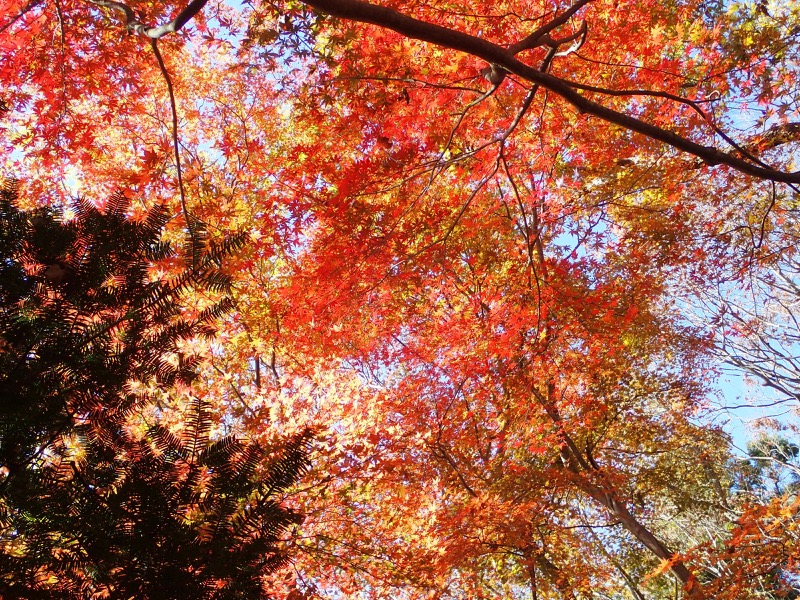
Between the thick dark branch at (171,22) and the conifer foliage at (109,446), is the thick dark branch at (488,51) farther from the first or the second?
the conifer foliage at (109,446)

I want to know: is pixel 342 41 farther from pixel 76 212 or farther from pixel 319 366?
pixel 319 366

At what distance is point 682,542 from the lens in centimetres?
1723

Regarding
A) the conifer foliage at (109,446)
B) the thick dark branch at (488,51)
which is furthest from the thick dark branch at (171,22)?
the conifer foliage at (109,446)

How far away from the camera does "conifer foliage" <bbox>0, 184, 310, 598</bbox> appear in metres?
1.98

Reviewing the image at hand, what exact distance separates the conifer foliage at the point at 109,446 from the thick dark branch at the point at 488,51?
49.1 inches

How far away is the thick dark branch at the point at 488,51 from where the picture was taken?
2.60 meters

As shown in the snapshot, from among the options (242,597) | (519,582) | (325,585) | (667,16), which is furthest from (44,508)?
(519,582)

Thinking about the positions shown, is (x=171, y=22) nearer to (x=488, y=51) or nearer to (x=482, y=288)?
(x=488, y=51)

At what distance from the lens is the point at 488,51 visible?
2.91 m

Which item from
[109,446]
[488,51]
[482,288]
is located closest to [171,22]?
[488,51]

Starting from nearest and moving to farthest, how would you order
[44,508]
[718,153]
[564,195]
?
[44,508] → [718,153] → [564,195]

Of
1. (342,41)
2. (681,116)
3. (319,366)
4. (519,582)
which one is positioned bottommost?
(519,582)

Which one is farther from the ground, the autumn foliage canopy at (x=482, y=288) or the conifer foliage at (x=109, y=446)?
the autumn foliage canopy at (x=482, y=288)

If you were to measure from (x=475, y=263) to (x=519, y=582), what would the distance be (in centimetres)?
602
